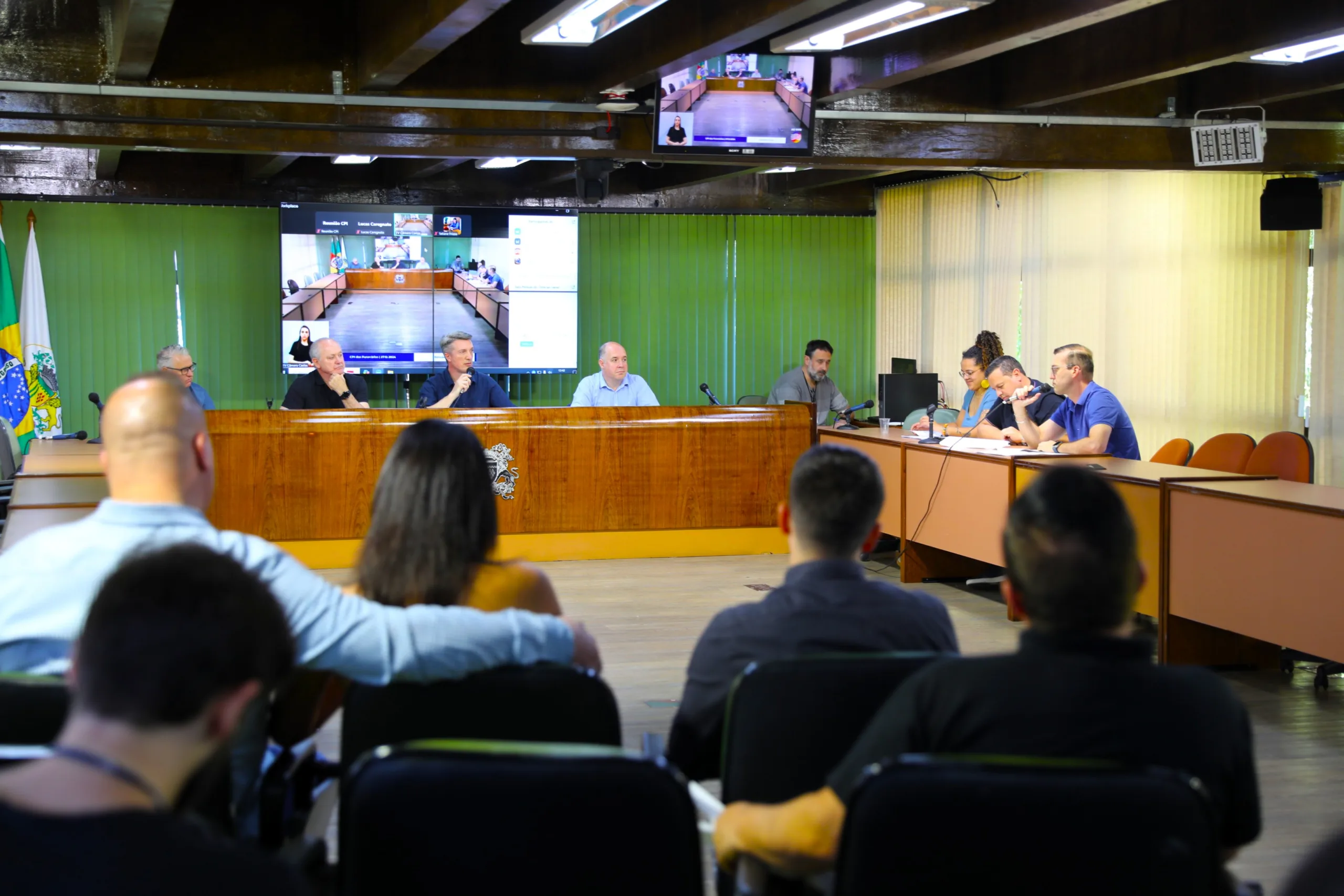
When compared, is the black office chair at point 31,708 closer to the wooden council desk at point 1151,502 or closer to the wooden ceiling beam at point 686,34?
the wooden ceiling beam at point 686,34

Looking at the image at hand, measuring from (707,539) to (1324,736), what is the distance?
4.17 metres

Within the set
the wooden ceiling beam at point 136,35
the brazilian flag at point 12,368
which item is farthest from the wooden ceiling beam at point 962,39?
the brazilian flag at point 12,368

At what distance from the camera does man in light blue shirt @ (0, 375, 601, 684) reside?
6.30 feet

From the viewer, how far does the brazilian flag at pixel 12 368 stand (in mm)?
9227

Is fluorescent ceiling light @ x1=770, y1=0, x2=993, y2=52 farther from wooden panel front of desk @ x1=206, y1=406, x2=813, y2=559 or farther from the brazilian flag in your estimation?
the brazilian flag

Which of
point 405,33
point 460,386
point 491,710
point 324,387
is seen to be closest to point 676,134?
point 405,33

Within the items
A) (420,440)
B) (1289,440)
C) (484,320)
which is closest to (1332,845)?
(420,440)

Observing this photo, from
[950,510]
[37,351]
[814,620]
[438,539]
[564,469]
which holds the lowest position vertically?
→ [950,510]

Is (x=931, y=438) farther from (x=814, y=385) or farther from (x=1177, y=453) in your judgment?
(x=814, y=385)

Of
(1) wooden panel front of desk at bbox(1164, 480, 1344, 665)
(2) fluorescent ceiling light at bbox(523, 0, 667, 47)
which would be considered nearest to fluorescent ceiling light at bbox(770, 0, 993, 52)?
(2) fluorescent ceiling light at bbox(523, 0, 667, 47)

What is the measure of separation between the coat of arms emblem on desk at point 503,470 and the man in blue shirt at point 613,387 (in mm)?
710

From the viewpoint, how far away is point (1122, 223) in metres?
8.60

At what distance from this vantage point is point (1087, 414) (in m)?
6.33

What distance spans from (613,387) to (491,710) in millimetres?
6326
